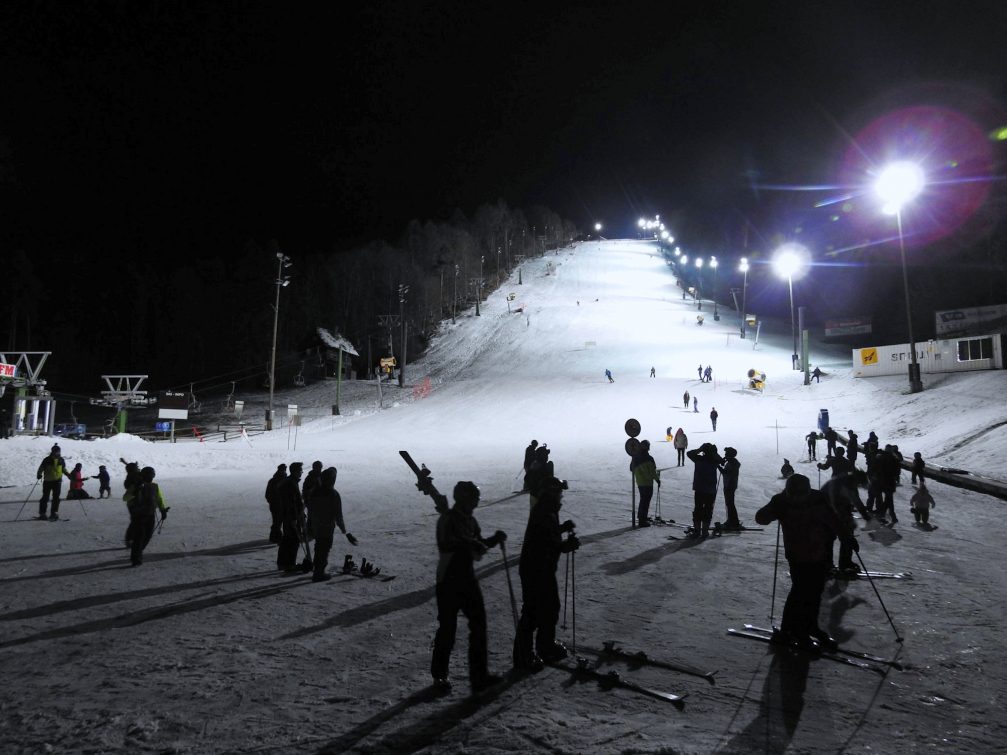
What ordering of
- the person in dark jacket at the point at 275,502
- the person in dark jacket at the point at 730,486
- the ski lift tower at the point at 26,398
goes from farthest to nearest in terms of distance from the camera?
the ski lift tower at the point at 26,398 → the person in dark jacket at the point at 730,486 → the person in dark jacket at the point at 275,502

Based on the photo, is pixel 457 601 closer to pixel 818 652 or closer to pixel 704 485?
pixel 818 652

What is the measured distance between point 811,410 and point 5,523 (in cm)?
3411

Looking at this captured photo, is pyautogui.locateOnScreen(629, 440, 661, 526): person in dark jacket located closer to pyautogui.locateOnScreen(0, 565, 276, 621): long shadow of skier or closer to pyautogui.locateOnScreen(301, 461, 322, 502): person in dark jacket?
pyautogui.locateOnScreen(301, 461, 322, 502): person in dark jacket

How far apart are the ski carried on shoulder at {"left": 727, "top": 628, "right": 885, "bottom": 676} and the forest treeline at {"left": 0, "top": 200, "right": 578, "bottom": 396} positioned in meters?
61.8

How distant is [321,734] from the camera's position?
12.6 feet

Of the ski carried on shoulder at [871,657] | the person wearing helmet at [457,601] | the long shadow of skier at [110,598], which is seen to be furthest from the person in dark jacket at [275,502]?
the ski carried on shoulder at [871,657]

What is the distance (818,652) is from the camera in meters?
5.27

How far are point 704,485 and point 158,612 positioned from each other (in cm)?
818

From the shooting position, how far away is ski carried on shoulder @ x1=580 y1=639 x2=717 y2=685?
4848mm

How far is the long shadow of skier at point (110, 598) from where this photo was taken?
251 inches

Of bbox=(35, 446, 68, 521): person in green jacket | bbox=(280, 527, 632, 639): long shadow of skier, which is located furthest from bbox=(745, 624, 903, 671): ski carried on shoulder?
bbox=(35, 446, 68, 521): person in green jacket

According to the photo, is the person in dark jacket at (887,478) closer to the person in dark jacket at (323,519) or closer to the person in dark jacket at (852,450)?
the person in dark jacket at (852,450)

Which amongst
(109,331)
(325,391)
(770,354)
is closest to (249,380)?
(325,391)

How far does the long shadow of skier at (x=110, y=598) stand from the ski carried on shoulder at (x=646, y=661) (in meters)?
5.08
